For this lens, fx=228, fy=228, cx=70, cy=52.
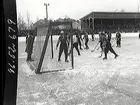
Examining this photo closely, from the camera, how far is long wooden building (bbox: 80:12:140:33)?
45.0 meters

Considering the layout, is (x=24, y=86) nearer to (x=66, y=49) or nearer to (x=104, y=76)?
(x=104, y=76)

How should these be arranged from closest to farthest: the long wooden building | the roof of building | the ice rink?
the ice rink → the roof of building → the long wooden building

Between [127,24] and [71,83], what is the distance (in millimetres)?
44833

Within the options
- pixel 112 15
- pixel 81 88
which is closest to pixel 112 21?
pixel 112 15

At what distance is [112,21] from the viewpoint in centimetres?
4809

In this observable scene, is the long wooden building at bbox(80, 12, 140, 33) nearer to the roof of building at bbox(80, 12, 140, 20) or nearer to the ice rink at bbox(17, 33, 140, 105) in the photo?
the roof of building at bbox(80, 12, 140, 20)

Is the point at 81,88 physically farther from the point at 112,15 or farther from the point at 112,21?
the point at 112,21

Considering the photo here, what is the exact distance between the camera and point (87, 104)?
459 centimetres

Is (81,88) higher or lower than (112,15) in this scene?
lower

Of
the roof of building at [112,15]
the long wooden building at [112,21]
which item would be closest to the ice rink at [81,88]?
the long wooden building at [112,21]

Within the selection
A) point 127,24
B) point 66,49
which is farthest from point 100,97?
point 127,24

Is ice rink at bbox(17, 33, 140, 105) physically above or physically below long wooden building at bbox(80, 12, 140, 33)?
below

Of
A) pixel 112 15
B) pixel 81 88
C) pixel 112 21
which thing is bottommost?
pixel 81 88

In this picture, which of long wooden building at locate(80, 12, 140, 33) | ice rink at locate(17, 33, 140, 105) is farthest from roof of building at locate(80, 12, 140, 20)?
ice rink at locate(17, 33, 140, 105)
